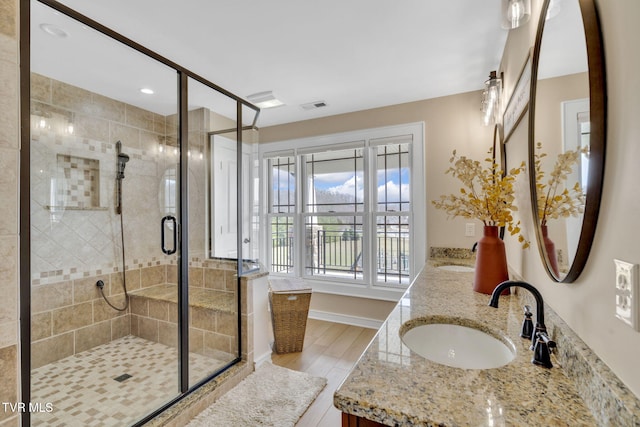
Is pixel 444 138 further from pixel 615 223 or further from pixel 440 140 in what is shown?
pixel 615 223

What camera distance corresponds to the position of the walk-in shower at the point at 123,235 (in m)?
1.94

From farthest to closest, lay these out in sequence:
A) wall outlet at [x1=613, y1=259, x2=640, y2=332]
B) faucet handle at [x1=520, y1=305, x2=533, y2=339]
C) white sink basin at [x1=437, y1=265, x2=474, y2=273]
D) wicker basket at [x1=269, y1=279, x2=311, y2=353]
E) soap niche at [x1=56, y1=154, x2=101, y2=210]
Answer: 1. wicker basket at [x1=269, y1=279, x2=311, y2=353]
2. soap niche at [x1=56, y1=154, x2=101, y2=210]
3. white sink basin at [x1=437, y1=265, x2=474, y2=273]
4. faucet handle at [x1=520, y1=305, x2=533, y2=339]
5. wall outlet at [x1=613, y1=259, x2=640, y2=332]

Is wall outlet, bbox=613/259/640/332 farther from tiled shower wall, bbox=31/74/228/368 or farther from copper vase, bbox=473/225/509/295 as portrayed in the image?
tiled shower wall, bbox=31/74/228/368

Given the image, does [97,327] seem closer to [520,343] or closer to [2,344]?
[2,344]

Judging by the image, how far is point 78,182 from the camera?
2.58 m

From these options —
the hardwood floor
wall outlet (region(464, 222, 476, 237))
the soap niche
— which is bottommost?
the hardwood floor

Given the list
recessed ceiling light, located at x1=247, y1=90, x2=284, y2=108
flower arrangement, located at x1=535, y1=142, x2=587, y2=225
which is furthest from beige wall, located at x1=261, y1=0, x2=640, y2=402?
recessed ceiling light, located at x1=247, y1=90, x2=284, y2=108

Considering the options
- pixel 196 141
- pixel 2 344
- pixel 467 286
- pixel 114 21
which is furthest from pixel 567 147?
pixel 196 141

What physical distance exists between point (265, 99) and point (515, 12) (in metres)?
2.33

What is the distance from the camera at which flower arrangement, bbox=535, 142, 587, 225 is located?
78 cm

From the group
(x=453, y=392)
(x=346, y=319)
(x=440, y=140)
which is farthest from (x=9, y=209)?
(x=440, y=140)

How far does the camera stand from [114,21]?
1.81 meters

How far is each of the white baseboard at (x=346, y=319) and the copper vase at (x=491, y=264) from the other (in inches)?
75.1

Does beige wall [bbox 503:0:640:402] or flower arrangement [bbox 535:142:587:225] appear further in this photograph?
flower arrangement [bbox 535:142:587:225]
